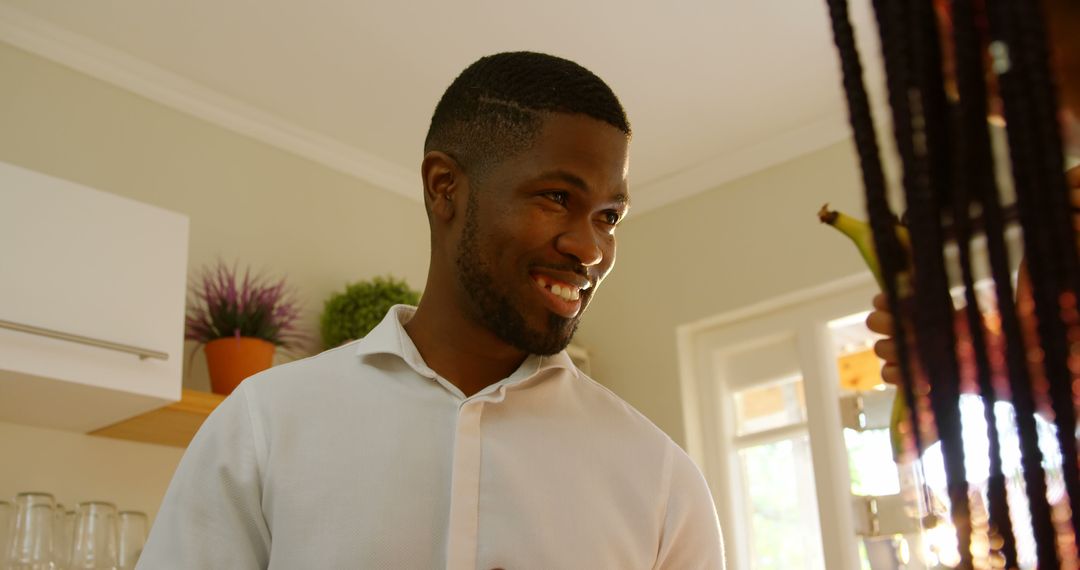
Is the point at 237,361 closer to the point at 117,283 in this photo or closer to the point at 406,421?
the point at 117,283

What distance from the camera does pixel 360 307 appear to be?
3.36 metres

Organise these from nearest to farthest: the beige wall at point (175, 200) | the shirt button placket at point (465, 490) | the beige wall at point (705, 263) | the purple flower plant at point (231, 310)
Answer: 1. the shirt button placket at point (465, 490)
2. the beige wall at point (175, 200)
3. the purple flower plant at point (231, 310)
4. the beige wall at point (705, 263)

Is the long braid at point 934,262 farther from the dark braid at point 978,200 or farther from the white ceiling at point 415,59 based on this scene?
the white ceiling at point 415,59

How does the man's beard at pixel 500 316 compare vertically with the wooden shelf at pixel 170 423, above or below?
below

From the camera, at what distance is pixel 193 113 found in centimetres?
342

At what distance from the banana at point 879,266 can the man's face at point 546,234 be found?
41 cm

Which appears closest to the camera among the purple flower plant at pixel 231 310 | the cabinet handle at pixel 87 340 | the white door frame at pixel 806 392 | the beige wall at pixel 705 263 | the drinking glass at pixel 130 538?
the cabinet handle at pixel 87 340

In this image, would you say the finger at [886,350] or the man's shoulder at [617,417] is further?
the man's shoulder at [617,417]

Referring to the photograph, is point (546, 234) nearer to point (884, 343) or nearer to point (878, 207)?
point (884, 343)

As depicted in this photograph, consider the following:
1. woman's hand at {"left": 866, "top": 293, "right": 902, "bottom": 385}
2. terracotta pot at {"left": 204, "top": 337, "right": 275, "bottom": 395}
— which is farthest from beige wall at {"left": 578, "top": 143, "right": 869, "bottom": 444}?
woman's hand at {"left": 866, "top": 293, "right": 902, "bottom": 385}

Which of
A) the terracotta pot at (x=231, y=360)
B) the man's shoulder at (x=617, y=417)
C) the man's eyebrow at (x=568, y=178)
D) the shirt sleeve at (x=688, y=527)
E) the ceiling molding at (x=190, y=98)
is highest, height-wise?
the ceiling molding at (x=190, y=98)

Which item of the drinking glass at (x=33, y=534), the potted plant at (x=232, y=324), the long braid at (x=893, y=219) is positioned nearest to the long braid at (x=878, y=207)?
the long braid at (x=893, y=219)

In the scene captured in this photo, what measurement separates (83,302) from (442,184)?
Answer: 54.5 inches

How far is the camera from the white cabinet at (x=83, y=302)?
7.97 feet
